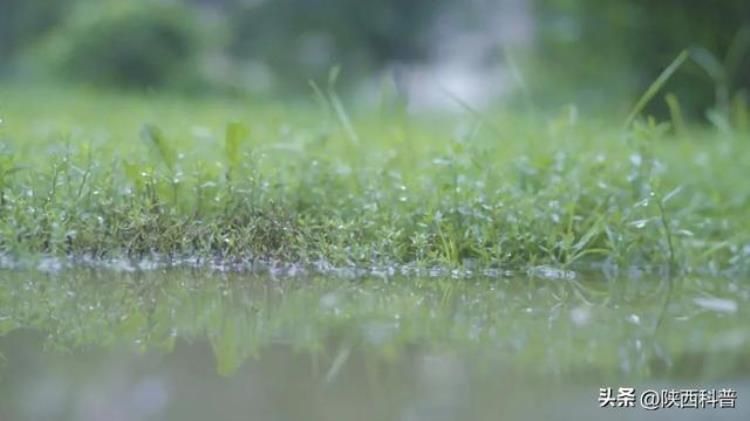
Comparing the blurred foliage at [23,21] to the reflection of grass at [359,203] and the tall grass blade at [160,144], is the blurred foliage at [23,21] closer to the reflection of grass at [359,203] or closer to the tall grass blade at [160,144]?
the reflection of grass at [359,203]

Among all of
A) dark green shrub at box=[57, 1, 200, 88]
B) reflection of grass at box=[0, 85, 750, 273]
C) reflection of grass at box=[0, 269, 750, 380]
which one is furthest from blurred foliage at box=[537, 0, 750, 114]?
reflection of grass at box=[0, 269, 750, 380]

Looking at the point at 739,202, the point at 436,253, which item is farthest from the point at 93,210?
the point at 739,202

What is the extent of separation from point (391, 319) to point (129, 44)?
22.1 feet

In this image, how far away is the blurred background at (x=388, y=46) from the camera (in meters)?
7.66

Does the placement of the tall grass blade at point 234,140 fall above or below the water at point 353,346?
above

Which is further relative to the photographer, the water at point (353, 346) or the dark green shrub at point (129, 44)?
the dark green shrub at point (129, 44)

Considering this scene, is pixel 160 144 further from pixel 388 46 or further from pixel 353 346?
pixel 388 46

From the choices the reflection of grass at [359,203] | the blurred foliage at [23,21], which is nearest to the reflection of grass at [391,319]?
the reflection of grass at [359,203]

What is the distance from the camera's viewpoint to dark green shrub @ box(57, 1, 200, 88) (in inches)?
352

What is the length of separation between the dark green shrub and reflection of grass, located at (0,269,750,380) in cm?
615

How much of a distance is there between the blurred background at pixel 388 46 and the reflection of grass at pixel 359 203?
344 centimetres

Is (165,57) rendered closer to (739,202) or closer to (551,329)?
(739,202)

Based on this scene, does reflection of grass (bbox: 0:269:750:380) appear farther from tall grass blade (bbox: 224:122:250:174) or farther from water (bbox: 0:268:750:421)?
tall grass blade (bbox: 224:122:250:174)

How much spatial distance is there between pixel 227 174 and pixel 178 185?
158mm
